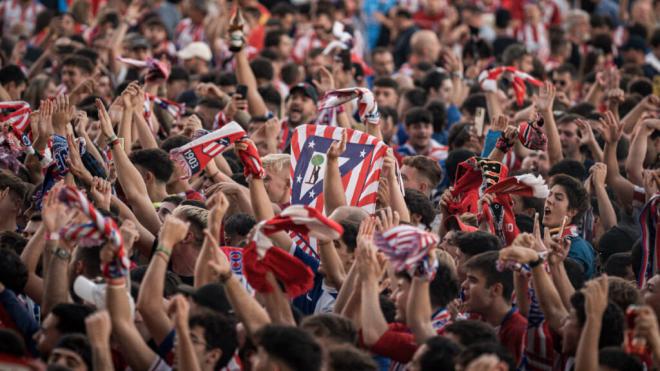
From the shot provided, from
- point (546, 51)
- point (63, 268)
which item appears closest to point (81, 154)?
point (63, 268)

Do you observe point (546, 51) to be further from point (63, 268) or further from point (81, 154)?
point (63, 268)

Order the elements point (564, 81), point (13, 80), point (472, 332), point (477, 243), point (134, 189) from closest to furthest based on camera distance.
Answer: point (472, 332) → point (477, 243) → point (134, 189) → point (13, 80) → point (564, 81)

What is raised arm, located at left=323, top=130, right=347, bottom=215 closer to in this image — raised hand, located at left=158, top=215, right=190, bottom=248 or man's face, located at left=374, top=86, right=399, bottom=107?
raised hand, located at left=158, top=215, right=190, bottom=248

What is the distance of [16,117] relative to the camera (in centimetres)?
1034

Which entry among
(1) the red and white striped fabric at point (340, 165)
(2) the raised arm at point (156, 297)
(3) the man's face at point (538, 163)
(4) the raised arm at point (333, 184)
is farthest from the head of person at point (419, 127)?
(2) the raised arm at point (156, 297)

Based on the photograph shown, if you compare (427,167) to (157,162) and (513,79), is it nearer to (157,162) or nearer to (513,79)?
(157,162)

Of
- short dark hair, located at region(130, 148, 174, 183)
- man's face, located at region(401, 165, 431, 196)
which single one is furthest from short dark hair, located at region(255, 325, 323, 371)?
man's face, located at region(401, 165, 431, 196)

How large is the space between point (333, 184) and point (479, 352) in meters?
2.67

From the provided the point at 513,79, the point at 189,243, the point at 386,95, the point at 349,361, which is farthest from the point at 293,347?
the point at 386,95

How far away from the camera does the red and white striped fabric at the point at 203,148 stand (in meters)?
9.11

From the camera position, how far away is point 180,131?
39.9ft

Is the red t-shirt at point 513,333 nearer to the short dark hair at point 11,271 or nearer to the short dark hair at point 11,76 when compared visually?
the short dark hair at point 11,271

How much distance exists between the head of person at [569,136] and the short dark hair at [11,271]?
6081 millimetres

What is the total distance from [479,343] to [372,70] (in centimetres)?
1180
